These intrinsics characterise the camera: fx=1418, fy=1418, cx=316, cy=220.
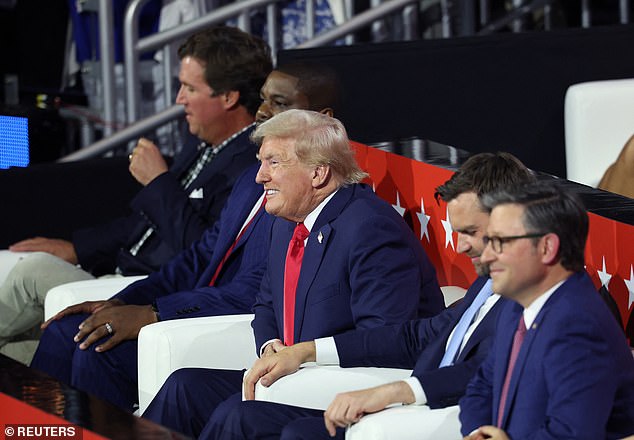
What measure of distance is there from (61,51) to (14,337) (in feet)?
8.83

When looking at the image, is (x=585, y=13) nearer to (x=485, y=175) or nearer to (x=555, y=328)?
(x=485, y=175)

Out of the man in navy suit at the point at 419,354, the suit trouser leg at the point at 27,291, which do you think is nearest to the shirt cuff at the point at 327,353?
the man in navy suit at the point at 419,354

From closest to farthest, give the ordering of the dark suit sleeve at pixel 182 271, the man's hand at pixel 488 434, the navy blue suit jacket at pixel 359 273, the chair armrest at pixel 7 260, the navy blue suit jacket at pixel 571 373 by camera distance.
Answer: the navy blue suit jacket at pixel 571 373, the man's hand at pixel 488 434, the navy blue suit jacket at pixel 359 273, the dark suit sleeve at pixel 182 271, the chair armrest at pixel 7 260

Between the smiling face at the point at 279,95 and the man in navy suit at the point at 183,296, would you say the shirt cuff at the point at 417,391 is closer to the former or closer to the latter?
the man in navy suit at the point at 183,296

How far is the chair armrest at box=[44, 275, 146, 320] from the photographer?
459 centimetres

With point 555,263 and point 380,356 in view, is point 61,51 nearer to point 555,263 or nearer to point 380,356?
point 380,356

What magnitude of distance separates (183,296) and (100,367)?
33 cm

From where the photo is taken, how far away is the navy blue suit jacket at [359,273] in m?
3.48

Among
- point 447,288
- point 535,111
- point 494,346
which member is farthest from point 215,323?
point 535,111

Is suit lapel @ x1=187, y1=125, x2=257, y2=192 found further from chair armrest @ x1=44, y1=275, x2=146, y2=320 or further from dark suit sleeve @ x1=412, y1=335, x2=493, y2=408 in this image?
dark suit sleeve @ x1=412, y1=335, x2=493, y2=408

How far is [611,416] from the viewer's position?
2658 mm

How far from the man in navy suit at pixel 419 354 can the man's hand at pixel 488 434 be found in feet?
0.67

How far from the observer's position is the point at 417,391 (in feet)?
10.1

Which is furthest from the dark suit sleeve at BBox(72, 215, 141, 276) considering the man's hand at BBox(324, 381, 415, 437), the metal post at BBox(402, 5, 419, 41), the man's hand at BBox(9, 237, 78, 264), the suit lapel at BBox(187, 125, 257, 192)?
the man's hand at BBox(324, 381, 415, 437)
